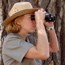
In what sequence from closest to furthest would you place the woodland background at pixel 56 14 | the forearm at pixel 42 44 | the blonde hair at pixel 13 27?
1. the forearm at pixel 42 44
2. the blonde hair at pixel 13 27
3. the woodland background at pixel 56 14

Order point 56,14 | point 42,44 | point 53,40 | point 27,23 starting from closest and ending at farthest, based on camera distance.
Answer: point 42,44 < point 27,23 < point 53,40 < point 56,14

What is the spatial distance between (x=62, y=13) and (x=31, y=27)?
779mm

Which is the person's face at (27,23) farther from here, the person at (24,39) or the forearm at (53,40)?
the forearm at (53,40)

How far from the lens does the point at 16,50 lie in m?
2.77

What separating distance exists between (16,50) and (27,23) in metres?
0.25

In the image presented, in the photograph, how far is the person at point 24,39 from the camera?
2734 mm

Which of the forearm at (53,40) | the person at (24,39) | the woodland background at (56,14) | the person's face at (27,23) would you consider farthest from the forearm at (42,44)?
the woodland background at (56,14)

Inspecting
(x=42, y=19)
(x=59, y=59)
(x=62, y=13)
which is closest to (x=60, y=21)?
(x=62, y=13)

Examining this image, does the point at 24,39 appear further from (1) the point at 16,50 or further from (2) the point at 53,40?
(2) the point at 53,40

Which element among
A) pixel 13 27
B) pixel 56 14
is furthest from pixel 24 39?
pixel 56 14

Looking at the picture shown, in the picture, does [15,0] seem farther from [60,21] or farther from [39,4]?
[60,21]

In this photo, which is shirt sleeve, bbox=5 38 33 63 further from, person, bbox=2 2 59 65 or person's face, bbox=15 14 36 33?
person's face, bbox=15 14 36 33

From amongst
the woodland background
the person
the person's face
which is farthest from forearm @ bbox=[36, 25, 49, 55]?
the woodland background

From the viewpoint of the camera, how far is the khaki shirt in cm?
275
